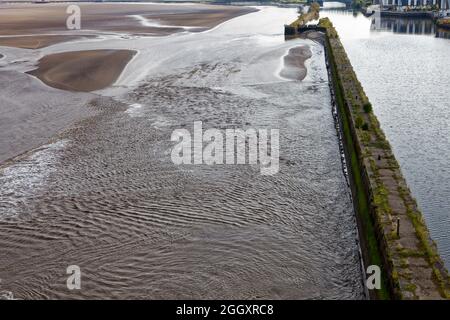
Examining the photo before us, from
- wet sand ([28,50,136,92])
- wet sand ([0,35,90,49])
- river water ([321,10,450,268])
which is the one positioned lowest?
river water ([321,10,450,268])

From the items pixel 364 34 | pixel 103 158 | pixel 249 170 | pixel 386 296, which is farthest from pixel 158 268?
pixel 364 34

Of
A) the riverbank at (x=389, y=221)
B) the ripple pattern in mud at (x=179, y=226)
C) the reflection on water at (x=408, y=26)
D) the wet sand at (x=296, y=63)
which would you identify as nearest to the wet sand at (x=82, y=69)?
the ripple pattern in mud at (x=179, y=226)

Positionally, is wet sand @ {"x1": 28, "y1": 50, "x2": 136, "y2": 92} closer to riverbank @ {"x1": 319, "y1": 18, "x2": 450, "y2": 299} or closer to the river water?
the river water

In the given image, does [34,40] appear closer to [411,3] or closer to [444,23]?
[444,23]

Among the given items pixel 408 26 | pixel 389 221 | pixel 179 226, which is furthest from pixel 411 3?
pixel 389 221

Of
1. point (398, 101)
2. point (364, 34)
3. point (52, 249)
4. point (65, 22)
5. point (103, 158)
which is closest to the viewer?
point (52, 249)

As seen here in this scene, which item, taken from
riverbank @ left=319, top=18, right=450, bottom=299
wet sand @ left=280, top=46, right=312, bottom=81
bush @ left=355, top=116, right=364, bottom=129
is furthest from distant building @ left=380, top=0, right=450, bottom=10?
riverbank @ left=319, top=18, right=450, bottom=299

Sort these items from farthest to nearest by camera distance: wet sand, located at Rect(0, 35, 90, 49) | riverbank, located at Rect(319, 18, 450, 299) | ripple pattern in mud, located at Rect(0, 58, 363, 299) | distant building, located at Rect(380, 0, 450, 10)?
distant building, located at Rect(380, 0, 450, 10) → wet sand, located at Rect(0, 35, 90, 49) → ripple pattern in mud, located at Rect(0, 58, 363, 299) → riverbank, located at Rect(319, 18, 450, 299)

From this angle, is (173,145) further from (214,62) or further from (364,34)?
(364,34)
